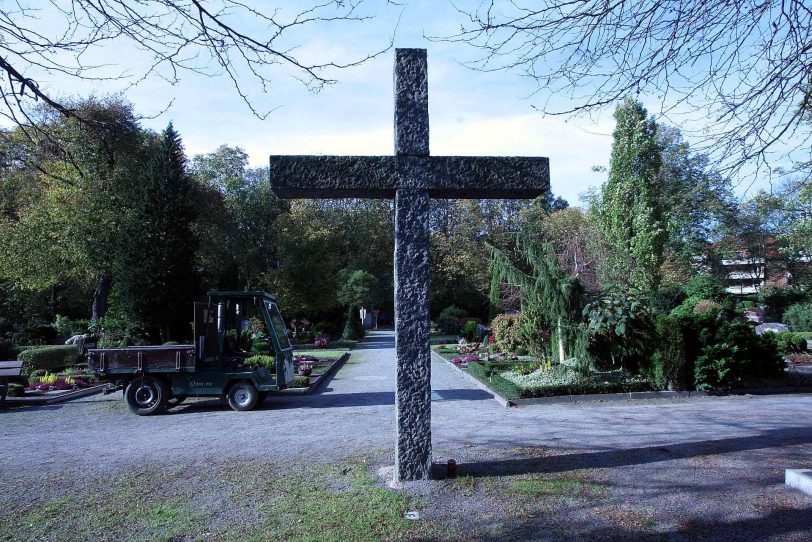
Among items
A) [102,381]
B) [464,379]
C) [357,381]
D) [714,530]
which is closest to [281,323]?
[357,381]

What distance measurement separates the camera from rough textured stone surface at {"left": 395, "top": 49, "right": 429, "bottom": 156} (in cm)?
528

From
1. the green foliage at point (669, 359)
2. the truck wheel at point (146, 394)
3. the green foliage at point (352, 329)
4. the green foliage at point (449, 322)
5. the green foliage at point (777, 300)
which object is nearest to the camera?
the truck wheel at point (146, 394)

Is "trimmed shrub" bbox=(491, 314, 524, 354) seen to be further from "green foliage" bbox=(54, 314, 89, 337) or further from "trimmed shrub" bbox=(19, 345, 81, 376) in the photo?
"green foliage" bbox=(54, 314, 89, 337)

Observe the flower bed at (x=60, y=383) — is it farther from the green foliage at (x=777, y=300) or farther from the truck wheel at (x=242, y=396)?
the green foliage at (x=777, y=300)

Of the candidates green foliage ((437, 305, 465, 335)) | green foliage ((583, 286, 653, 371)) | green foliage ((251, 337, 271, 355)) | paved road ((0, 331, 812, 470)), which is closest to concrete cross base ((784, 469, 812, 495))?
paved road ((0, 331, 812, 470))

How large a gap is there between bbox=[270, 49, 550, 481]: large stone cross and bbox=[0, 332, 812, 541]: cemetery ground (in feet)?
1.99

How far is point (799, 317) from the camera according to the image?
3294 cm

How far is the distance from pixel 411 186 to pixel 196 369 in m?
7.66

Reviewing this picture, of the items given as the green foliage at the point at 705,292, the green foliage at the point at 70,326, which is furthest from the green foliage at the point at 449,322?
the green foliage at the point at 70,326

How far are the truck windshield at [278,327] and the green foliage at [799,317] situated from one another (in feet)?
103

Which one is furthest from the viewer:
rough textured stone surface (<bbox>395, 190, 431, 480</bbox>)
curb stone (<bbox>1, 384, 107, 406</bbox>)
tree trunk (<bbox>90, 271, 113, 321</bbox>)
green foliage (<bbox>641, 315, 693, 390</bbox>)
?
tree trunk (<bbox>90, 271, 113, 321</bbox>)

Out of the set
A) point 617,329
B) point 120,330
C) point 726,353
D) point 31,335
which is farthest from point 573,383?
point 31,335

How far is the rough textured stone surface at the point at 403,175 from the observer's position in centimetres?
523

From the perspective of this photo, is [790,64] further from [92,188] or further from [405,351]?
[92,188]
